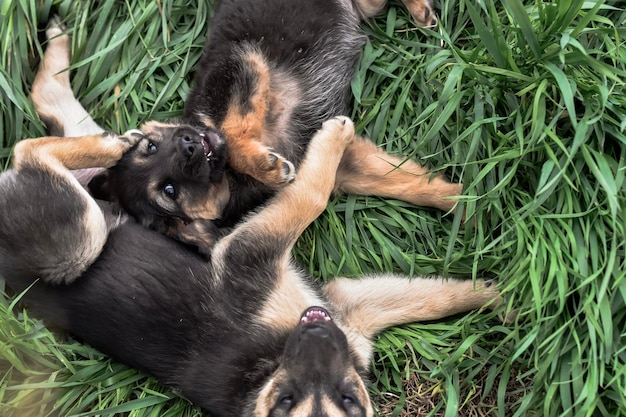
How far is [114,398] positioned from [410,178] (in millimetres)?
2470

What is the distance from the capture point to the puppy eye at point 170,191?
364 centimetres

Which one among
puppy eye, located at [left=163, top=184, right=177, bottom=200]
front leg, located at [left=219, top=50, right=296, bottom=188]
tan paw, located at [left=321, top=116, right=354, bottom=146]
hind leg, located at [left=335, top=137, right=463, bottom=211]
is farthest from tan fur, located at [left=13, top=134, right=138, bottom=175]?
hind leg, located at [left=335, top=137, right=463, bottom=211]

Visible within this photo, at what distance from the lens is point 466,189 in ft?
11.8

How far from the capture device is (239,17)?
3.85 m

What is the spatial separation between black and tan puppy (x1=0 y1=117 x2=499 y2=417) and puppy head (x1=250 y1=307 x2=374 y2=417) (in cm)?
2

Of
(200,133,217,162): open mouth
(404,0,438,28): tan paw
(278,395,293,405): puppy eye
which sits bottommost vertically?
(278,395,293,405): puppy eye

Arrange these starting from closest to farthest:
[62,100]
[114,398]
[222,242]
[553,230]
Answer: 1. [553,230]
2. [222,242]
3. [114,398]
4. [62,100]

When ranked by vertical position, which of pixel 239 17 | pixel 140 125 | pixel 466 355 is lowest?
pixel 466 355

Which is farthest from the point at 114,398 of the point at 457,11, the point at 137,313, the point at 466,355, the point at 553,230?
the point at 457,11

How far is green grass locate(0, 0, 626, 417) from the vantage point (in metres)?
3.23

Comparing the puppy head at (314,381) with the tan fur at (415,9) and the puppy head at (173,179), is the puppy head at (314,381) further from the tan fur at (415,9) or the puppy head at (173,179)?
the tan fur at (415,9)

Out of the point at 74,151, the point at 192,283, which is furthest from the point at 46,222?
the point at 192,283

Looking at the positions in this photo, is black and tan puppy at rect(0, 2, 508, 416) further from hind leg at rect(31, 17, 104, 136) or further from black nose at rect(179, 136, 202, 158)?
hind leg at rect(31, 17, 104, 136)

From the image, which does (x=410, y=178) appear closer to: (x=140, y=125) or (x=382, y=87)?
(x=382, y=87)
